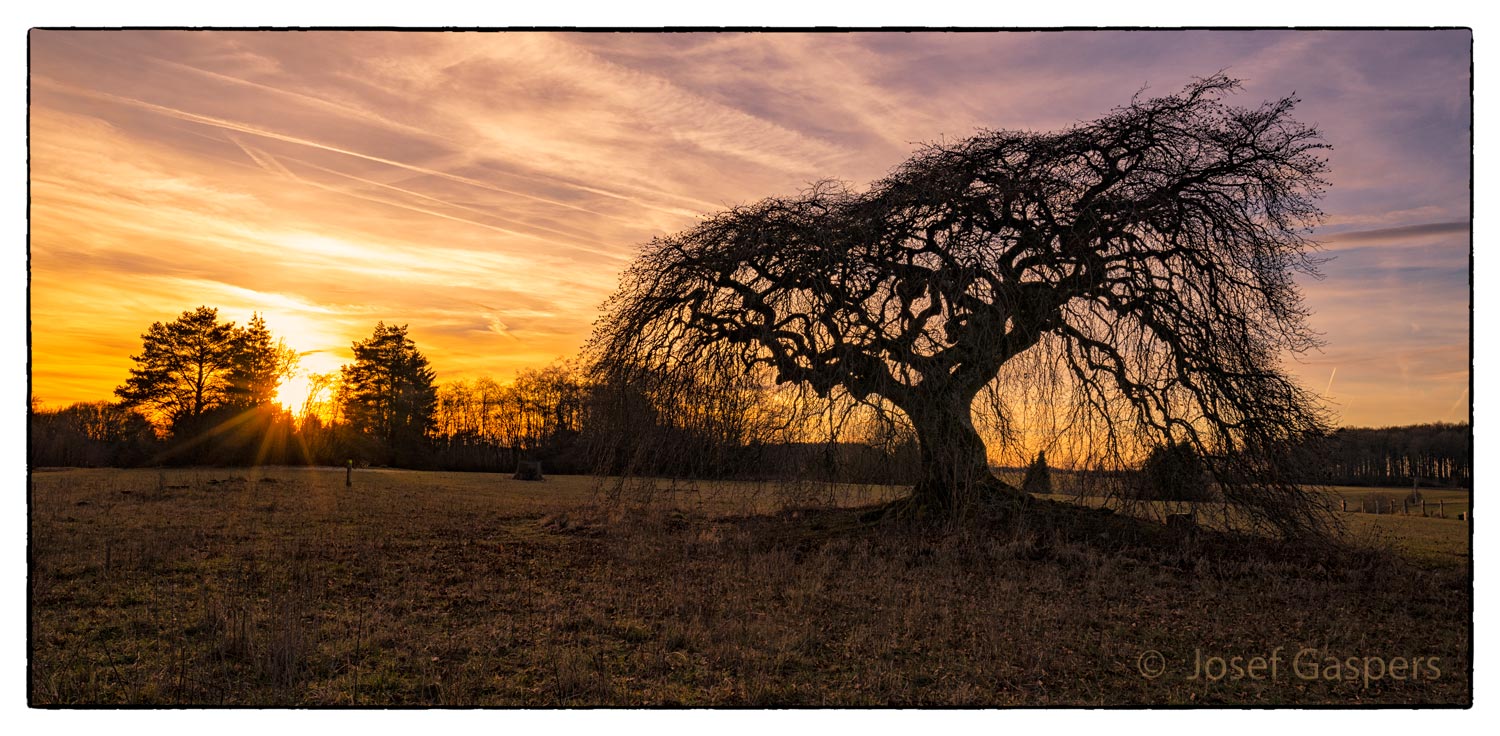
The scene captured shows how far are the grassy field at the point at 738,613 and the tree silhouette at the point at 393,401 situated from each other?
10.6 meters

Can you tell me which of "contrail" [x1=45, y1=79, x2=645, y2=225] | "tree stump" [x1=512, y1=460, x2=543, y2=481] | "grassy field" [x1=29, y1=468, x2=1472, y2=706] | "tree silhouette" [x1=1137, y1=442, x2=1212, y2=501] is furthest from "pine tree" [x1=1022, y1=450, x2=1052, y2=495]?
"tree stump" [x1=512, y1=460, x2=543, y2=481]

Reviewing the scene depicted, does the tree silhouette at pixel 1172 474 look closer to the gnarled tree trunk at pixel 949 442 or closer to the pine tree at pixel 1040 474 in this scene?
the pine tree at pixel 1040 474

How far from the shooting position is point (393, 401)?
1160 inches

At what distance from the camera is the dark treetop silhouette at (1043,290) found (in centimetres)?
957

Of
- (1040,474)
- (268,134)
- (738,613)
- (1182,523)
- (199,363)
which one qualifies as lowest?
(738,613)

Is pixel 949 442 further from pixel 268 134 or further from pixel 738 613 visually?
pixel 268 134

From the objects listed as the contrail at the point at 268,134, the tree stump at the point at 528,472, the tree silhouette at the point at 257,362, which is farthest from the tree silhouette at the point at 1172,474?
the tree stump at the point at 528,472

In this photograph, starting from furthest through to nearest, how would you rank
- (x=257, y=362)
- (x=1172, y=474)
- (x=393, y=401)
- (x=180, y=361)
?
(x=393, y=401)
(x=257, y=362)
(x=180, y=361)
(x=1172, y=474)

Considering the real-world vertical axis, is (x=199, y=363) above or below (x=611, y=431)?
above

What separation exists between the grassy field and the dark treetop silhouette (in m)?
1.36

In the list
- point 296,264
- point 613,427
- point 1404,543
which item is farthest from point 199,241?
point 1404,543

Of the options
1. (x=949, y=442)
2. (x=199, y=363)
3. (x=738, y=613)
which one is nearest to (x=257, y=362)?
(x=199, y=363)

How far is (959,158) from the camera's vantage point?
34.4 ft

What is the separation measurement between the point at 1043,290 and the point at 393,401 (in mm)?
25452
